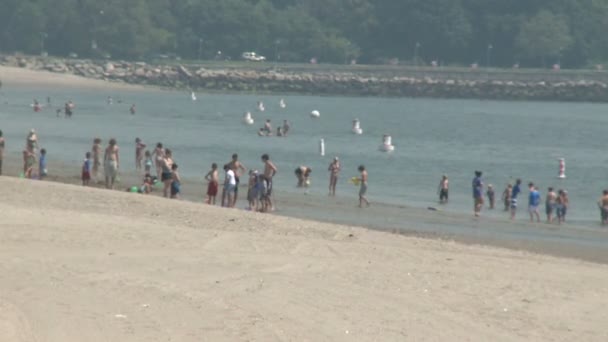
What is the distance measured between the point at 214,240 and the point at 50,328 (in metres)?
5.97

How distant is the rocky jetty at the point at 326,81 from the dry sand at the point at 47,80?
2810mm

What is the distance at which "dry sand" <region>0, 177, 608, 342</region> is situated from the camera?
13.0 metres

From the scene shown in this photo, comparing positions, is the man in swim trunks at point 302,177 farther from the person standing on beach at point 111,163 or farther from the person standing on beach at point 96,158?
the person standing on beach at point 111,163

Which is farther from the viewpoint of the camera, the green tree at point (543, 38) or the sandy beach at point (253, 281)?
the green tree at point (543, 38)

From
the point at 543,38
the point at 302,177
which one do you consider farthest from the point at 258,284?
the point at 543,38

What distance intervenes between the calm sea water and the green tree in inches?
785

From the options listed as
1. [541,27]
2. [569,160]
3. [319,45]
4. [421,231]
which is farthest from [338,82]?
[421,231]

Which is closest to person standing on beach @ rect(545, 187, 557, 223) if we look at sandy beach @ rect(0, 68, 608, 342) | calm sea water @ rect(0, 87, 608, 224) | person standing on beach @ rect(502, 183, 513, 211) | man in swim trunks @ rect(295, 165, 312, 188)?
calm sea water @ rect(0, 87, 608, 224)

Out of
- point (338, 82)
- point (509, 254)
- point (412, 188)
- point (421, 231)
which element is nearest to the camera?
point (509, 254)

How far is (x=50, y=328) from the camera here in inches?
486

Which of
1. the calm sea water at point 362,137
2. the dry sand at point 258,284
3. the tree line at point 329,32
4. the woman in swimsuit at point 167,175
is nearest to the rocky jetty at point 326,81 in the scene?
the tree line at point 329,32

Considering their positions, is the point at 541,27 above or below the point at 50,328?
above

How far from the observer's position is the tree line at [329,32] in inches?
5074

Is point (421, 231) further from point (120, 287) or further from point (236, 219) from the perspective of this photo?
point (120, 287)
